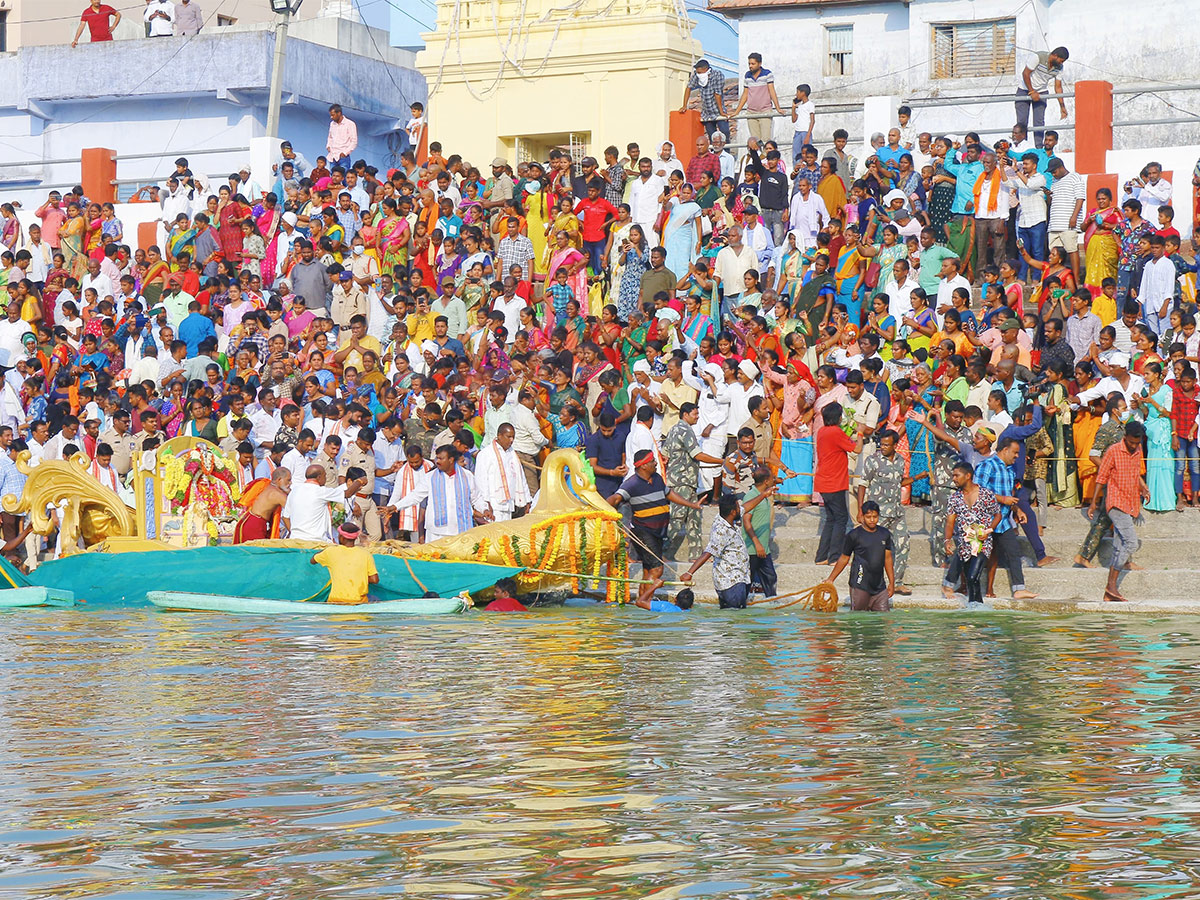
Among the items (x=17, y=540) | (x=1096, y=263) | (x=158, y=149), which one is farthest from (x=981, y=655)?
(x=158, y=149)

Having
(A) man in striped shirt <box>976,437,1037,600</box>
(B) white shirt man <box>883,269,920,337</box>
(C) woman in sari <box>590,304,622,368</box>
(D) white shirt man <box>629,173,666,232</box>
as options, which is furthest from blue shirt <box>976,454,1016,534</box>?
(D) white shirt man <box>629,173,666,232</box>

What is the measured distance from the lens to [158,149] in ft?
120

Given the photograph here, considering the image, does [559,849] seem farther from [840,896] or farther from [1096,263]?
[1096,263]

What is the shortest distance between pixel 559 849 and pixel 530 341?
14515 mm

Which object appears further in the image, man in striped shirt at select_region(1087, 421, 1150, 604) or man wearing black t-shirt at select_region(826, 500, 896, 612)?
man in striped shirt at select_region(1087, 421, 1150, 604)

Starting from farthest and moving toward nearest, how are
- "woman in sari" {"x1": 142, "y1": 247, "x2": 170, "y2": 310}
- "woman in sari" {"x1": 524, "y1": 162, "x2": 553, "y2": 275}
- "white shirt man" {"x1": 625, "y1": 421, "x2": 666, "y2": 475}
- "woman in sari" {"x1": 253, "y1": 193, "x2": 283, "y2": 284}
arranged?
"woman in sari" {"x1": 142, "y1": 247, "x2": 170, "y2": 310}, "woman in sari" {"x1": 253, "y1": 193, "x2": 283, "y2": 284}, "woman in sari" {"x1": 524, "y1": 162, "x2": 553, "y2": 275}, "white shirt man" {"x1": 625, "y1": 421, "x2": 666, "y2": 475}

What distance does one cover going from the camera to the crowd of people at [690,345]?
60.6 feet

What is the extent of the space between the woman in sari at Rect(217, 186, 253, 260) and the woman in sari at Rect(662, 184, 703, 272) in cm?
674

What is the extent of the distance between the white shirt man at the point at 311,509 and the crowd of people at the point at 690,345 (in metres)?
0.12

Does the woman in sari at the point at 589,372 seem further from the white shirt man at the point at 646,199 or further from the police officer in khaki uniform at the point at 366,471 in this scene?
the white shirt man at the point at 646,199

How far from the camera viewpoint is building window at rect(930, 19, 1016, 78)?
30.8 meters

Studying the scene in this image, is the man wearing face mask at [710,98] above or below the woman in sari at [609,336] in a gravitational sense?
Answer: above

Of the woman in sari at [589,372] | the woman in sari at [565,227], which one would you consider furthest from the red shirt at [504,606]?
the woman in sari at [565,227]

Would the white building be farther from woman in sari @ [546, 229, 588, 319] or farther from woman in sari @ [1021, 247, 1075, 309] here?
woman in sari @ [1021, 247, 1075, 309]
